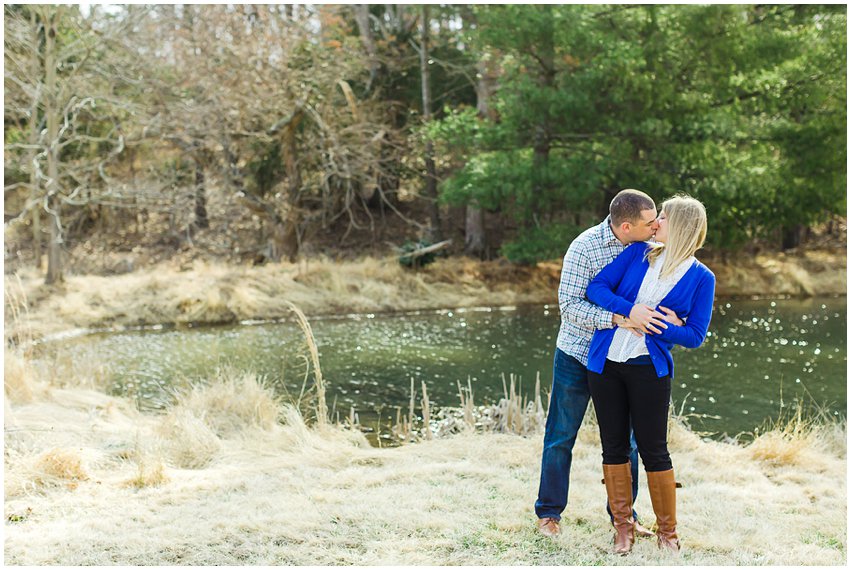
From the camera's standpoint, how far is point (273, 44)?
54.9ft

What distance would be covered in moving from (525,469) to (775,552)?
1522mm

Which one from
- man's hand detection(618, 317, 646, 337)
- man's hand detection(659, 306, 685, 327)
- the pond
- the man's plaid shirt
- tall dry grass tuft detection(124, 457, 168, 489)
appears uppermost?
the man's plaid shirt

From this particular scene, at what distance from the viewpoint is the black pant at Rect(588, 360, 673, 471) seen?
10.9 ft

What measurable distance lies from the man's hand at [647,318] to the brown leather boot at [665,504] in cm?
59

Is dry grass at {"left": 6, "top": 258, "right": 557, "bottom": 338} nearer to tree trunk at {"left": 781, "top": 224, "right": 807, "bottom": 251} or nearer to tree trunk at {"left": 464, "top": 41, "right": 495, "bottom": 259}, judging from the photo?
tree trunk at {"left": 464, "top": 41, "right": 495, "bottom": 259}

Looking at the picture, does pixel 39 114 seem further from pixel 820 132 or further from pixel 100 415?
pixel 820 132

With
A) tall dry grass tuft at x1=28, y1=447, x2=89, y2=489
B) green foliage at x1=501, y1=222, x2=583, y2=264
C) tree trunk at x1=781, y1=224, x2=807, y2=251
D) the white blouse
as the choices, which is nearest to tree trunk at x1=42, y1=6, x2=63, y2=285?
green foliage at x1=501, y1=222, x2=583, y2=264

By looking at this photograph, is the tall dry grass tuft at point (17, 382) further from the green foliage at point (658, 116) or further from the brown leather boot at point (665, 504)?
the green foliage at point (658, 116)

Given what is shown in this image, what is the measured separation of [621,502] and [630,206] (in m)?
1.20

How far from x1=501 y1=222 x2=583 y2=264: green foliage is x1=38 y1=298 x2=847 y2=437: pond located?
1099mm

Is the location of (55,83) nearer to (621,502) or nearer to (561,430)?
(561,430)

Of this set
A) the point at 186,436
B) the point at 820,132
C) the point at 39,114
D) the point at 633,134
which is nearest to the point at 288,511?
the point at 186,436

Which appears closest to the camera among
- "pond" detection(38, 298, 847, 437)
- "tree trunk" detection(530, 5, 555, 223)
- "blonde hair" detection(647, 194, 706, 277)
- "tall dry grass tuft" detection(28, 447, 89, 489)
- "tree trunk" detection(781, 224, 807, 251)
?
"blonde hair" detection(647, 194, 706, 277)

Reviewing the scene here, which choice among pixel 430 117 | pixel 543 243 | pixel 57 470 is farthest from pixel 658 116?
pixel 57 470
